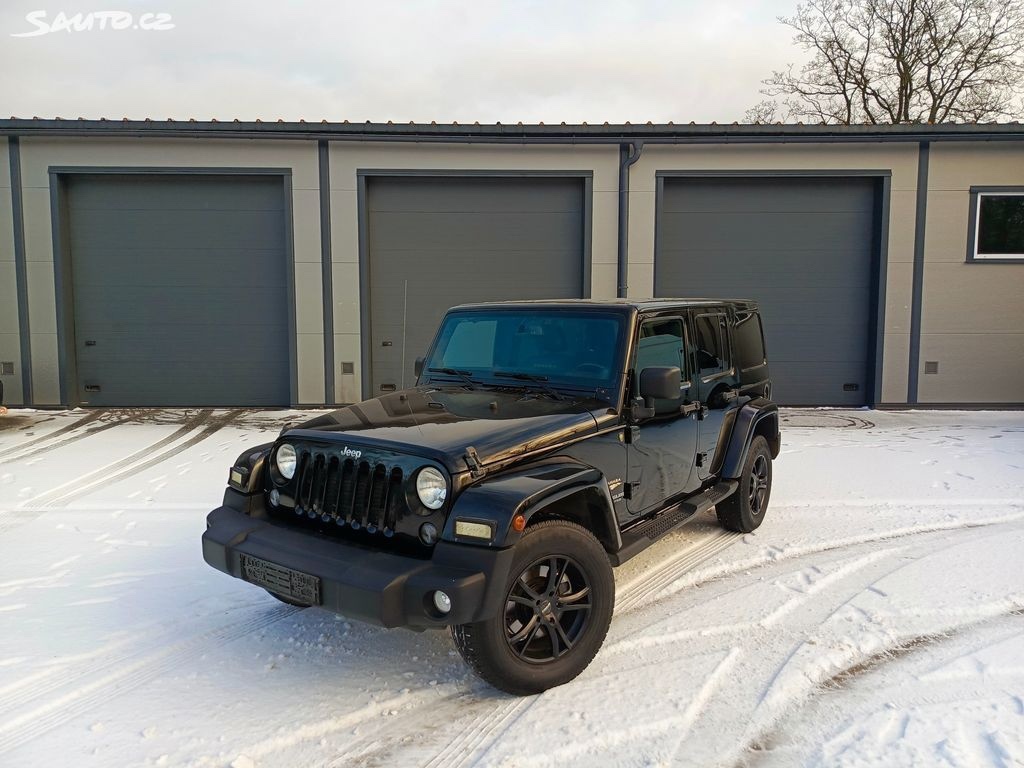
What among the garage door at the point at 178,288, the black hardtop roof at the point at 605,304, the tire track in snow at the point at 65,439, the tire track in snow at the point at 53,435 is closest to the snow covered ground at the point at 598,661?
the black hardtop roof at the point at 605,304

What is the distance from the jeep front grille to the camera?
3246 mm

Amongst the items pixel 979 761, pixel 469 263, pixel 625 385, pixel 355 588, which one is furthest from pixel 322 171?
pixel 979 761

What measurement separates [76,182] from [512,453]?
10.8 m

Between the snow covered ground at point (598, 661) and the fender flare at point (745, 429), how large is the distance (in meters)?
0.58

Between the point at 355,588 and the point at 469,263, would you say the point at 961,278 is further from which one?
the point at 355,588

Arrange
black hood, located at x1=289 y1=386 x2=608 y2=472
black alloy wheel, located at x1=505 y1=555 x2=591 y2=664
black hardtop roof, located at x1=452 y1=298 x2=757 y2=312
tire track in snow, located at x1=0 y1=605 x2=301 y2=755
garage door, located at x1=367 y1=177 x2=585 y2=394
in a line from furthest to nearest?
1. garage door, located at x1=367 y1=177 x2=585 y2=394
2. black hardtop roof, located at x1=452 y1=298 x2=757 y2=312
3. black hood, located at x1=289 y1=386 x2=608 y2=472
4. black alloy wheel, located at x1=505 y1=555 x2=591 y2=664
5. tire track in snow, located at x1=0 y1=605 x2=301 y2=755

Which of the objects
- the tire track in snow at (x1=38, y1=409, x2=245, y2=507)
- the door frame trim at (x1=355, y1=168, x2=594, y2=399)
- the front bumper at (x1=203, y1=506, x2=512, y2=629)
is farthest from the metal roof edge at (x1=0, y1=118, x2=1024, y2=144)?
the front bumper at (x1=203, y1=506, x2=512, y2=629)

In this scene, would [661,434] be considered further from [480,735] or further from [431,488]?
[480,735]

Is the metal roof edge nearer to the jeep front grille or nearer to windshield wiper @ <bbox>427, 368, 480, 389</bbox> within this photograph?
windshield wiper @ <bbox>427, 368, 480, 389</bbox>

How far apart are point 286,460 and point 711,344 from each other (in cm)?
295

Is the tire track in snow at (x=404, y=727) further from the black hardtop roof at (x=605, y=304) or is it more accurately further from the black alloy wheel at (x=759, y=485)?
the black alloy wheel at (x=759, y=485)

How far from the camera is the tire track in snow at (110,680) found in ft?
9.72

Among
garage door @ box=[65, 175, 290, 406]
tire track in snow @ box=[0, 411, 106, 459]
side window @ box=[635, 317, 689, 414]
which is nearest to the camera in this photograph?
side window @ box=[635, 317, 689, 414]

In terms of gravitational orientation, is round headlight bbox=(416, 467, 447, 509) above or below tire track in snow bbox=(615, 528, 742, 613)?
above
